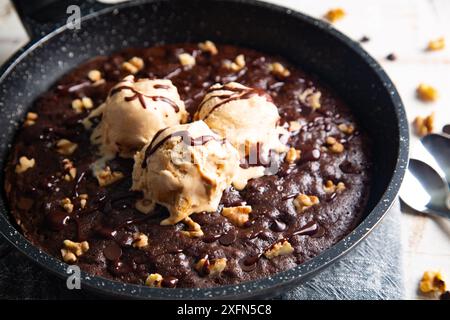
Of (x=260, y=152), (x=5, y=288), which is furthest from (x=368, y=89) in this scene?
(x=5, y=288)

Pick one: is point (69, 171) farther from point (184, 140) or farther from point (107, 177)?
point (184, 140)

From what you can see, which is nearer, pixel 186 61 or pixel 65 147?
pixel 65 147

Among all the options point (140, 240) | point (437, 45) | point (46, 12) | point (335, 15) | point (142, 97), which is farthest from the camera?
point (335, 15)

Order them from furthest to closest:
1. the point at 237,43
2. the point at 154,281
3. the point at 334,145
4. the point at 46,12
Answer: the point at 237,43 → the point at 46,12 → the point at 334,145 → the point at 154,281

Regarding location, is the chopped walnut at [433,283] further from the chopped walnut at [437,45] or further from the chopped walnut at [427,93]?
the chopped walnut at [437,45]

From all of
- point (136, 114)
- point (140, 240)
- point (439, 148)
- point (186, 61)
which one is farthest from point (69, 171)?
point (439, 148)

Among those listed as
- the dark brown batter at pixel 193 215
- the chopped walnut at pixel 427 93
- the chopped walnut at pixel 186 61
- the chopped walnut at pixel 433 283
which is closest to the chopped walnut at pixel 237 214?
the dark brown batter at pixel 193 215
